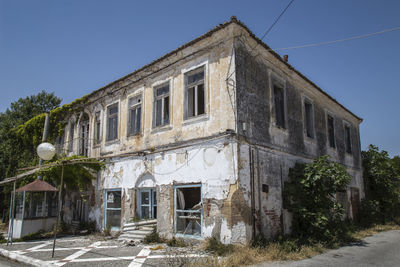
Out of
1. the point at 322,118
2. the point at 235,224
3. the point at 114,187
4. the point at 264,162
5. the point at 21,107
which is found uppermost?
the point at 21,107

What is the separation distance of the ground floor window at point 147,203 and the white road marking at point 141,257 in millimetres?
2010

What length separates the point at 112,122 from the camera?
13.4 m

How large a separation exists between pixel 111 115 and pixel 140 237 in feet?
20.3

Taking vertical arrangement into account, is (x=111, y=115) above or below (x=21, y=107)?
below

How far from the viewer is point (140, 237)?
31.3 feet

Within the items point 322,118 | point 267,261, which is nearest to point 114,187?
point 267,261

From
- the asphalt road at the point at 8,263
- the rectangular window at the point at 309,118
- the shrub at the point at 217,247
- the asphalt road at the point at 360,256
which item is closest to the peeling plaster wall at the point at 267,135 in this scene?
the rectangular window at the point at 309,118

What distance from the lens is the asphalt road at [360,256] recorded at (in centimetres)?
693

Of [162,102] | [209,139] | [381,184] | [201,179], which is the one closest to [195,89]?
[162,102]

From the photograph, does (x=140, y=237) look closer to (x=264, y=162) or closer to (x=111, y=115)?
(x=264, y=162)

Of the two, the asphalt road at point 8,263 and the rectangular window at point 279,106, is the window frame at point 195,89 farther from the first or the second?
the asphalt road at point 8,263

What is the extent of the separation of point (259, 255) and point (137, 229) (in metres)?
4.71

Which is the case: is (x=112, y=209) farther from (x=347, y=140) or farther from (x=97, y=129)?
(x=347, y=140)

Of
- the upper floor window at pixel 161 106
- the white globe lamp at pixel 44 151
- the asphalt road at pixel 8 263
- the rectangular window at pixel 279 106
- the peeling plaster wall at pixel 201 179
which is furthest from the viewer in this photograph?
the rectangular window at pixel 279 106
